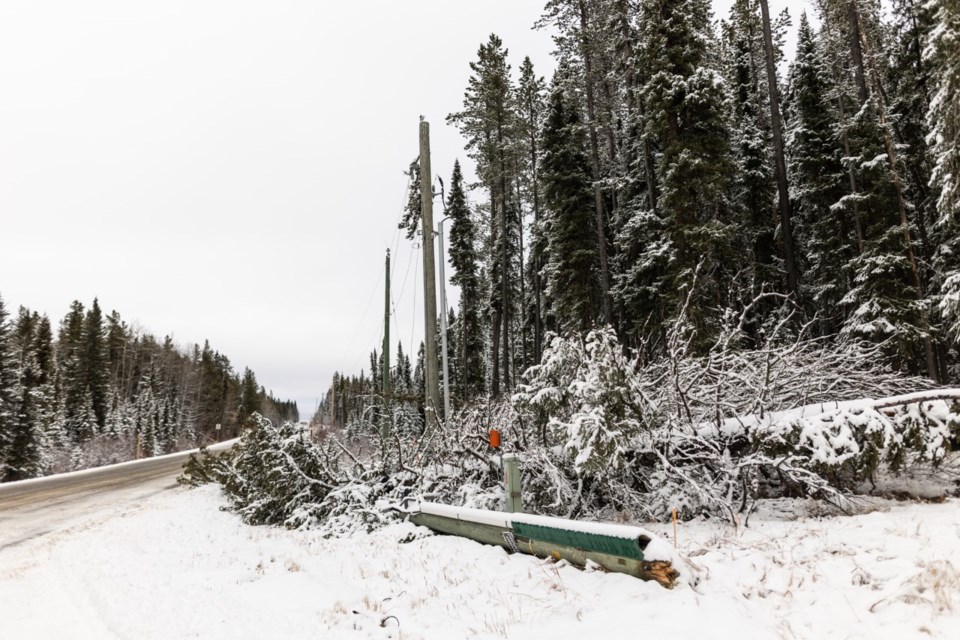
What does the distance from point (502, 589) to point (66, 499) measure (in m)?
14.3

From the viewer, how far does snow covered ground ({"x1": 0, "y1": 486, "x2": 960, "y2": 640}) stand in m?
3.38

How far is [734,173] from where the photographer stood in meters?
18.7

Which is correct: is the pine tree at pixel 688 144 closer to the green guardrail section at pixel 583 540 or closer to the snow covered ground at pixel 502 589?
the snow covered ground at pixel 502 589

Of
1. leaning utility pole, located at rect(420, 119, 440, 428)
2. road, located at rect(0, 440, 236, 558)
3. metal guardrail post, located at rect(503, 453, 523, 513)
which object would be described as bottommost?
road, located at rect(0, 440, 236, 558)

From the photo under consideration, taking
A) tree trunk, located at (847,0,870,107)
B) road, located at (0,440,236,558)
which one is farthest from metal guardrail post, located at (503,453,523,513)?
tree trunk, located at (847,0,870,107)

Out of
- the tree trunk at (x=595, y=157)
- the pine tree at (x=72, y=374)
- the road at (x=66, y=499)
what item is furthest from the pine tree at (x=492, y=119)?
the pine tree at (x=72, y=374)

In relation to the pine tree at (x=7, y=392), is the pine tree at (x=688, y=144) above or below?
above

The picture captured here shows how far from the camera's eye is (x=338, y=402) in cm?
11606

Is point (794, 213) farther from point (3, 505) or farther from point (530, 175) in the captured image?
point (3, 505)

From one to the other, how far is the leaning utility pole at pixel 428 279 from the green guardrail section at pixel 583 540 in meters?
5.29

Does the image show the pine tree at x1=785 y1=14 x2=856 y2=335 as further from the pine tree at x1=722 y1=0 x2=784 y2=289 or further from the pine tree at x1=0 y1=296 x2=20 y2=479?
the pine tree at x1=0 y1=296 x2=20 y2=479

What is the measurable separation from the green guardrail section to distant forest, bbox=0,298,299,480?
1749 centimetres

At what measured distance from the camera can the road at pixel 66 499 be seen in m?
9.76

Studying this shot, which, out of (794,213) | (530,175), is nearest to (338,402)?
(530,175)
